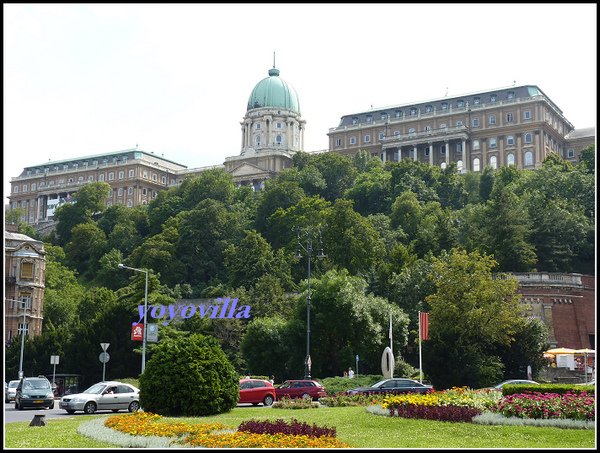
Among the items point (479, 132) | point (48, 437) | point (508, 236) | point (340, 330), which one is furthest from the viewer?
point (479, 132)

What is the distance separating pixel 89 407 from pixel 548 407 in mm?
21685

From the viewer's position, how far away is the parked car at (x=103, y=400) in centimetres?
3731

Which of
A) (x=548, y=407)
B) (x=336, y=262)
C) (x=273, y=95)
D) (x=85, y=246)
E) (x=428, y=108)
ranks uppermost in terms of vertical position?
(x=273, y=95)

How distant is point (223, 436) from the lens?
790 inches

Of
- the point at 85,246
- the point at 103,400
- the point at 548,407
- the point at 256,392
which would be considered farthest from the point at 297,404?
the point at 85,246

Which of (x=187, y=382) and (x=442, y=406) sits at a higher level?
(x=187, y=382)

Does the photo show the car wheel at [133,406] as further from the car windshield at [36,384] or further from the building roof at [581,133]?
the building roof at [581,133]

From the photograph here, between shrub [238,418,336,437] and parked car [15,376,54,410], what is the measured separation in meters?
22.0

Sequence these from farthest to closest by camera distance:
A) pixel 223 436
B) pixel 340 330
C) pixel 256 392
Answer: pixel 340 330 < pixel 256 392 < pixel 223 436

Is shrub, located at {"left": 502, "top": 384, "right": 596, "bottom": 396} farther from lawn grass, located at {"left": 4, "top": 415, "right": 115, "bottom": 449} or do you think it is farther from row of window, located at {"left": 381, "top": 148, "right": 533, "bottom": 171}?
row of window, located at {"left": 381, "top": 148, "right": 533, "bottom": 171}

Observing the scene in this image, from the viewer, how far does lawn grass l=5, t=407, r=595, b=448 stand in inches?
828

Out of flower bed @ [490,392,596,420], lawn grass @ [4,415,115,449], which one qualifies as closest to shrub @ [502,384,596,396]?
flower bed @ [490,392,596,420]

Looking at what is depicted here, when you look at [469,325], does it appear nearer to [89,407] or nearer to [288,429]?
[89,407]

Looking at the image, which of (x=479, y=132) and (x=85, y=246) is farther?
(x=479, y=132)
